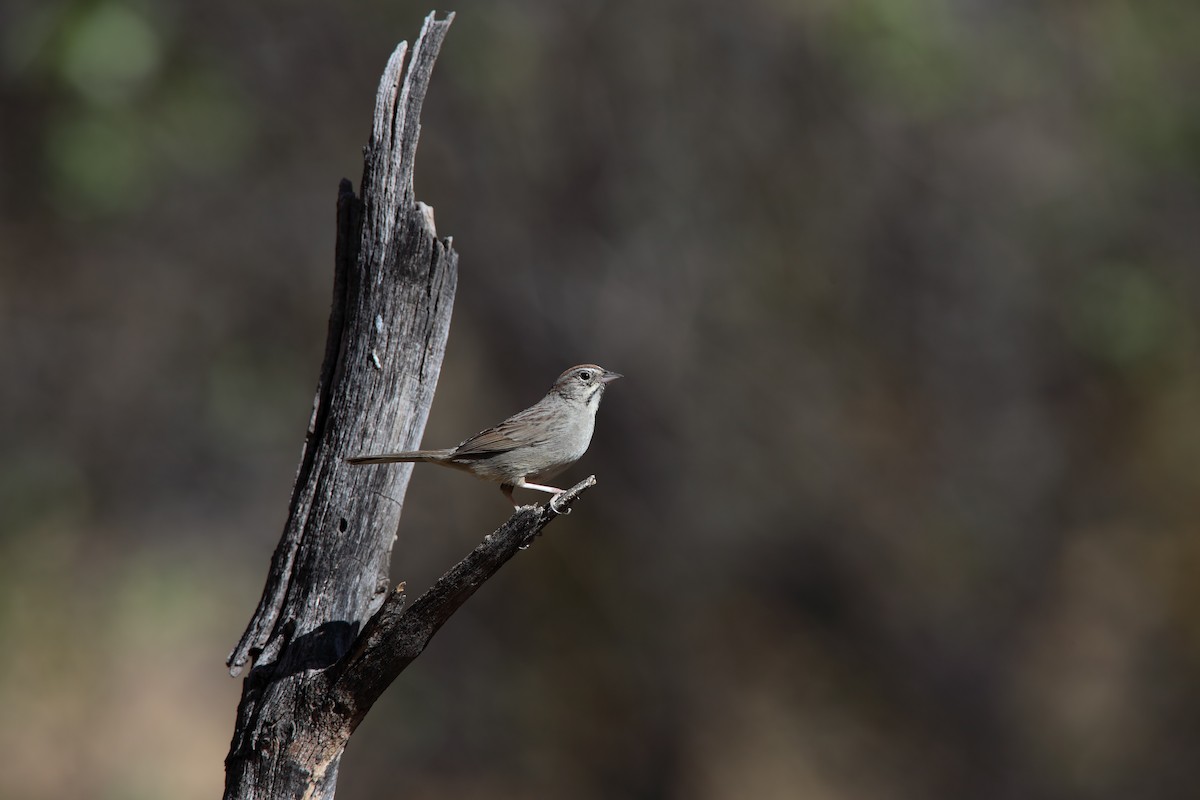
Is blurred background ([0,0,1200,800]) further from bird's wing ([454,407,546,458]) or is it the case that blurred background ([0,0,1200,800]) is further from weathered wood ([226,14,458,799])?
weathered wood ([226,14,458,799])

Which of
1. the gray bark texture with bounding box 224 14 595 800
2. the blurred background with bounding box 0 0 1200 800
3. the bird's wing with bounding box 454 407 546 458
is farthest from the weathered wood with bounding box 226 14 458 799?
the blurred background with bounding box 0 0 1200 800

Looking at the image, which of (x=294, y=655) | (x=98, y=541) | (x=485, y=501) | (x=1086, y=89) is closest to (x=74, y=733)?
(x=98, y=541)

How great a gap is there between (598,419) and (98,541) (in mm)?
4757

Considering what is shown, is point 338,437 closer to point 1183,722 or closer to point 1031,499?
point 1031,499

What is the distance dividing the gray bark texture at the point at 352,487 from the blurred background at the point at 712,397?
5.58 m

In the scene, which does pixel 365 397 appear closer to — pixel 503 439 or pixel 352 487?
pixel 352 487

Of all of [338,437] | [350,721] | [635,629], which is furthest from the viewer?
[635,629]

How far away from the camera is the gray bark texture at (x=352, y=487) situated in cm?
369

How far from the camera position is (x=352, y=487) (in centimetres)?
410

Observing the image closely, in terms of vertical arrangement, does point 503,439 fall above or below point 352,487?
above

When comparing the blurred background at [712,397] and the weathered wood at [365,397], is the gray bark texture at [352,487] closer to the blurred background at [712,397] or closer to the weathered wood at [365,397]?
the weathered wood at [365,397]

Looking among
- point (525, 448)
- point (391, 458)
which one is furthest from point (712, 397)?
point (391, 458)

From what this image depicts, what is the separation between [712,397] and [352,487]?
21.2ft

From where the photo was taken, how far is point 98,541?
1062cm
